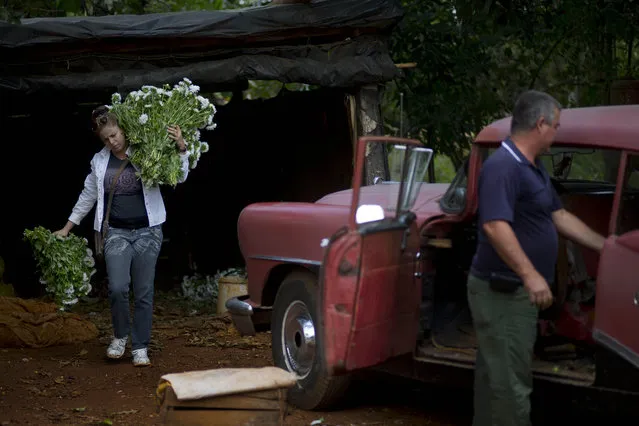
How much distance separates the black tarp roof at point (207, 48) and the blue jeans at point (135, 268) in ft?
6.86

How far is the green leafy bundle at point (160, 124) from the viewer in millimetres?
8164

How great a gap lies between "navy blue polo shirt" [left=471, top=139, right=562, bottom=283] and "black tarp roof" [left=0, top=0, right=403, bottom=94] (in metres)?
5.27

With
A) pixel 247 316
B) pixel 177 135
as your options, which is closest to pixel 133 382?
pixel 247 316

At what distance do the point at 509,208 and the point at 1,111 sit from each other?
857 cm

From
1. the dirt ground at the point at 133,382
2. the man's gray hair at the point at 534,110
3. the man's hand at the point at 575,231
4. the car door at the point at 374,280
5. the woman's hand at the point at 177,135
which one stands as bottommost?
the dirt ground at the point at 133,382

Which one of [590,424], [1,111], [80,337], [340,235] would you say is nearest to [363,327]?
[340,235]

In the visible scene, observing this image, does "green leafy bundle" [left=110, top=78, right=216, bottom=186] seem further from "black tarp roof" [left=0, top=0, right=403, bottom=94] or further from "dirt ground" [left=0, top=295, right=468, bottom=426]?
"dirt ground" [left=0, top=295, right=468, bottom=426]

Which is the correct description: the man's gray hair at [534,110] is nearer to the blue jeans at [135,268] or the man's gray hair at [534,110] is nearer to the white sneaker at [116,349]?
the blue jeans at [135,268]

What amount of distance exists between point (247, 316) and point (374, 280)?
1743mm

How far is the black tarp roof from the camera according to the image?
9.77 m

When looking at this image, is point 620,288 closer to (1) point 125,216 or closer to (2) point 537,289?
(2) point 537,289

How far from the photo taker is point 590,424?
21.7 feet

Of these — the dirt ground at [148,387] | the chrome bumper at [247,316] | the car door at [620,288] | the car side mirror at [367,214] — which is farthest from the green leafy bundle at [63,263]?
the car door at [620,288]

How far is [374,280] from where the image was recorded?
5762 mm
